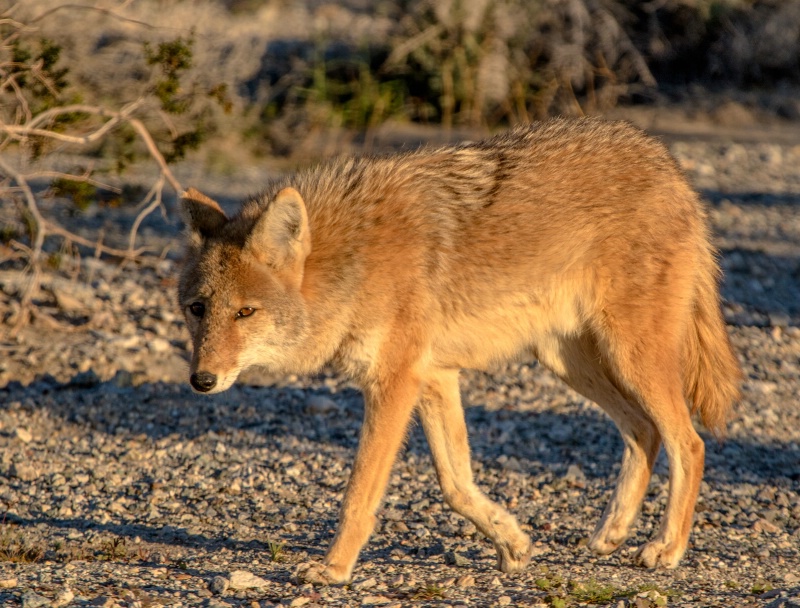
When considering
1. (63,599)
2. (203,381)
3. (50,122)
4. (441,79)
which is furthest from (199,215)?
(441,79)

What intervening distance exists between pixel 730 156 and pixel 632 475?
9496mm

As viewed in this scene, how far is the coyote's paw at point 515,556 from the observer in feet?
16.2

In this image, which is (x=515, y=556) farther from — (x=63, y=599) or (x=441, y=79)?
(x=441, y=79)

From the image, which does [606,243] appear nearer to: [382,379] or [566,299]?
[566,299]

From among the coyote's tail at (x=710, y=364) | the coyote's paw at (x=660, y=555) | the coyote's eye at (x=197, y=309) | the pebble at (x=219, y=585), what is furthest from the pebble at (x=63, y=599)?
the coyote's tail at (x=710, y=364)

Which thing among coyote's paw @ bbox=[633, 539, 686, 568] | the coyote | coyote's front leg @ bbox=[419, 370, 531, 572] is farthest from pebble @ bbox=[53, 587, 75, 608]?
coyote's paw @ bbox=[633, 539, 686, 568]

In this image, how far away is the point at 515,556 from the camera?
4953 mm

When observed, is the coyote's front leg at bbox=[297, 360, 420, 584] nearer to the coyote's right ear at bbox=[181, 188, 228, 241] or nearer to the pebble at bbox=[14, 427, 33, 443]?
the coyote's right ear at bbox=[181, 188, 228, 241]

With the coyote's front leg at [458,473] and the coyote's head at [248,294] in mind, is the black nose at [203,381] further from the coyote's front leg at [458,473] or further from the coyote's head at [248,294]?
the coyote's front leg at [458,473]

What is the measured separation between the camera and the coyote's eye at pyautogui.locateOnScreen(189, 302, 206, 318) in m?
4.90

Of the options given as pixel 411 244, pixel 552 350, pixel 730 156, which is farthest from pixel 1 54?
pixel 730 156

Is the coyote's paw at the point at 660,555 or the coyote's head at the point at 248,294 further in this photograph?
the coyote's paw at the point at 660,555

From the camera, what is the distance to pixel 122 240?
10.3m

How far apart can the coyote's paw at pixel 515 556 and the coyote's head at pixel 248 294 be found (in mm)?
1440
